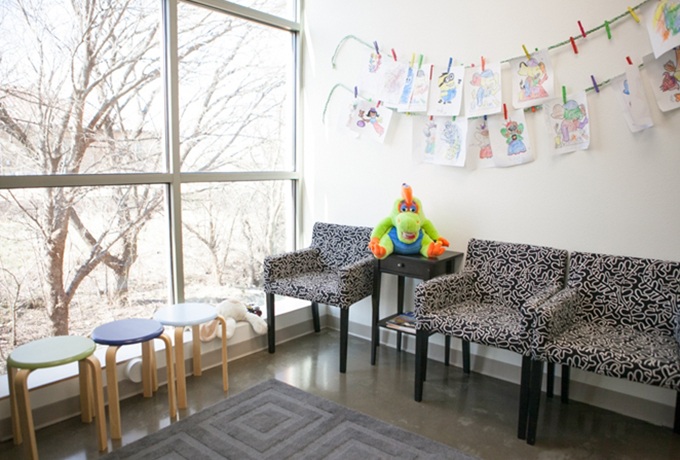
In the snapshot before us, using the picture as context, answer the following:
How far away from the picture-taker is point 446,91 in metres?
3.14

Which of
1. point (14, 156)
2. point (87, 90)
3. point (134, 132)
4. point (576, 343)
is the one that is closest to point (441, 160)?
point (576, 343)

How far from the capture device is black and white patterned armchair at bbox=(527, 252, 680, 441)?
82.7 inches

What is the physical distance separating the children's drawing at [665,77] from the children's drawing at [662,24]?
0.06m

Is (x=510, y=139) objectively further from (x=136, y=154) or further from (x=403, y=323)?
(x=136, y=154)

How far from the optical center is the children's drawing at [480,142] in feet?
9.95

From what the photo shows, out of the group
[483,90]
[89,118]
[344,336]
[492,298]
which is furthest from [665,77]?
[89,118]

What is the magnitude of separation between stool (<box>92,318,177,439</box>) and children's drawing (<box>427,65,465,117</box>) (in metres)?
2.09

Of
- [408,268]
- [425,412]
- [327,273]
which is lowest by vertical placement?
Answer: [425,412]

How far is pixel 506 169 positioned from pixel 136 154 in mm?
2205

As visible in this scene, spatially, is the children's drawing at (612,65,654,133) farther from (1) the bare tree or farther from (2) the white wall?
(1) the bare tree

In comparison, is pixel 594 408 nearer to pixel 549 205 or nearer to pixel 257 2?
pixel 549 205

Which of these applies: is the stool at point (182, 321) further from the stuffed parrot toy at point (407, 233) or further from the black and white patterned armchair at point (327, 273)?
the stuffed parrot toy at point (407, 233)

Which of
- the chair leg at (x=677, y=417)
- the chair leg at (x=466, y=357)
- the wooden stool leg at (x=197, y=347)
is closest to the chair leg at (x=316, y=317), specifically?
the wooden stool leg at (x=197, y=347)

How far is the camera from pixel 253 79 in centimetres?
361
